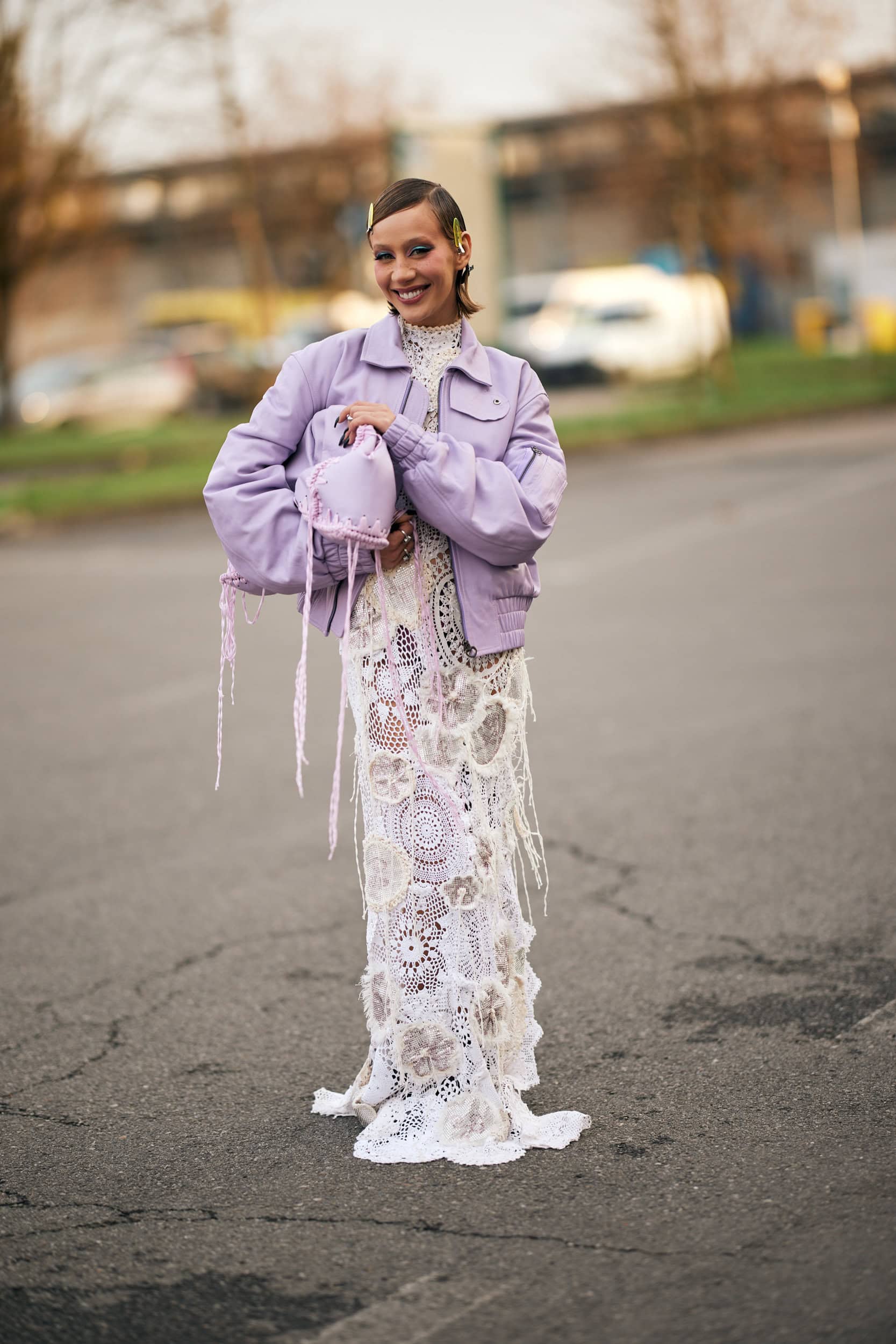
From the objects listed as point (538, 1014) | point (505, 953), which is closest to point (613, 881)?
point (538, 1014)

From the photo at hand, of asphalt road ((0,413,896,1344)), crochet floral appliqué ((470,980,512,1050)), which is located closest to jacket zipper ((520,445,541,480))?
crochet floral appliqué ((470,980,512,1050))

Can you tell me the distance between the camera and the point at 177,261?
61.1 m

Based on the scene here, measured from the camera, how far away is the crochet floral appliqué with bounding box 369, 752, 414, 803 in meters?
3.65

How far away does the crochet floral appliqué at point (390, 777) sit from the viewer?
12.0 ft

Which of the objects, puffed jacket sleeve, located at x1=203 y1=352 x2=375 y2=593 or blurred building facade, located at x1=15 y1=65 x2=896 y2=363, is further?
blurred building facade, located at x1=15 y1=65 x2=896 y2=363

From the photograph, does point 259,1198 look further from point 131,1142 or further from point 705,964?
point 705,964

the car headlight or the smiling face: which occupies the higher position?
the car headlight

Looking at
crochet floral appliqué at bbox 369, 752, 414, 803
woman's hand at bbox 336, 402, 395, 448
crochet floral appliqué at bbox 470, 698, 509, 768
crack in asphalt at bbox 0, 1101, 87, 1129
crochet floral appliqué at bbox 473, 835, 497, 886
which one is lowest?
crack in asphalt at bbox 0, 1101, 87, 1129

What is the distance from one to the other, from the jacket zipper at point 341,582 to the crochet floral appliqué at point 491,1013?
31.9 inches

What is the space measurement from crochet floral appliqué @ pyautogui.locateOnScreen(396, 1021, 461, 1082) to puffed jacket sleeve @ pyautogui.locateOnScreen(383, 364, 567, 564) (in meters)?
0.97

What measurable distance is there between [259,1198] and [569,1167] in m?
0.62

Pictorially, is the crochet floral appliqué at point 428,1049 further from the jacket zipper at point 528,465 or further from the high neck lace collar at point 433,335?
the high neck lace collar at point 433,335

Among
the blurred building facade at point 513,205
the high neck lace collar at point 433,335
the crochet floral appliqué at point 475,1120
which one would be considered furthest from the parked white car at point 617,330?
the crochet floral appliqué at point 475,1120

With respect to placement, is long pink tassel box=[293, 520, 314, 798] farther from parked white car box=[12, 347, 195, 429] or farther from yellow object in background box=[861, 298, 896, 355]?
yellow object in background box=[861, 298, 896, 355]
